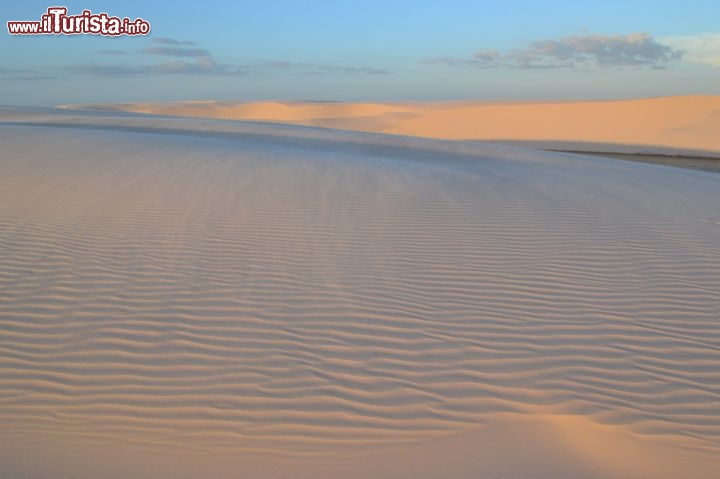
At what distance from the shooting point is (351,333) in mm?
4594

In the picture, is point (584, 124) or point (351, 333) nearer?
point (351, 333)

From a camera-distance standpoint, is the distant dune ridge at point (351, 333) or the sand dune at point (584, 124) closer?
the distant dune ridge at point (351, 333)

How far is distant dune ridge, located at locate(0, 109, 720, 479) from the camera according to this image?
3283mm

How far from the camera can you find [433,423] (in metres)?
3.53

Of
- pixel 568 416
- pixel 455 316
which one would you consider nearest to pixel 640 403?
pixel 568 416

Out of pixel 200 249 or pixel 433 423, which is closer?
pixel 433 423

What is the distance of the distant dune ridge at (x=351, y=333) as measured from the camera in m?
3.28

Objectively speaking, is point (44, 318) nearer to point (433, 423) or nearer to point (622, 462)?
point (433, 423)

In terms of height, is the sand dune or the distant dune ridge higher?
the sand dune

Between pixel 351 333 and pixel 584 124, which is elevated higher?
pixel 584 124

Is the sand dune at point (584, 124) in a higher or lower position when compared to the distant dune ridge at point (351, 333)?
higher

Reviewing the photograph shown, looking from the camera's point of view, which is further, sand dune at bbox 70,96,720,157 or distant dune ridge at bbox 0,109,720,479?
sand dune at bbox 70,96,720,157

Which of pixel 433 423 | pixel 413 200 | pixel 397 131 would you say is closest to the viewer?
pixel 433 423

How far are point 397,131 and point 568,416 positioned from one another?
43723 millimetres
